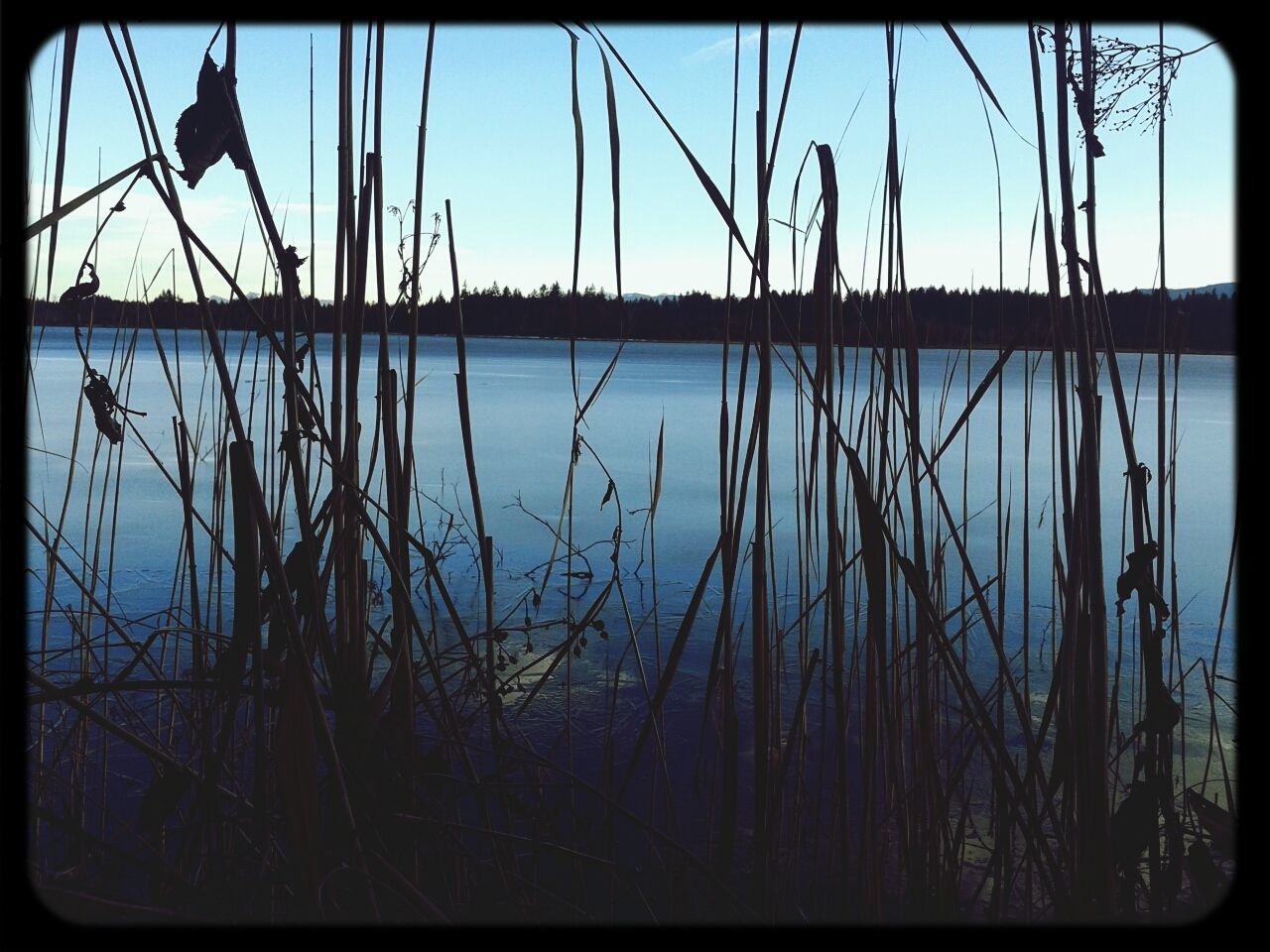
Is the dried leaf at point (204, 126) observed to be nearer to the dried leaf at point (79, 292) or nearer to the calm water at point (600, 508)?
the dried leaf at point (79, 292)

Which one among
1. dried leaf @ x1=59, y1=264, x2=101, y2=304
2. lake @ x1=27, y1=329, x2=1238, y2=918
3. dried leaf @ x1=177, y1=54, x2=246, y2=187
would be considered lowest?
lake @ x1=27, y1=329, x2=1238, y2=918

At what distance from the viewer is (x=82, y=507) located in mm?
3496

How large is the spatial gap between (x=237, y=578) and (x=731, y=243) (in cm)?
58

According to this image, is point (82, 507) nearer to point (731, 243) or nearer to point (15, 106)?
point (15, 106)

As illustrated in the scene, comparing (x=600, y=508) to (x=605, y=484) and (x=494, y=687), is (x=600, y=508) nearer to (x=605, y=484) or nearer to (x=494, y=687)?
→ (x=494, y=687)

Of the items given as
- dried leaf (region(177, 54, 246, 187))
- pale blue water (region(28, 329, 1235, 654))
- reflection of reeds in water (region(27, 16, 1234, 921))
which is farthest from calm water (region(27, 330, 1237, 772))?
dried leaf (region(177, 54, 246, 187))

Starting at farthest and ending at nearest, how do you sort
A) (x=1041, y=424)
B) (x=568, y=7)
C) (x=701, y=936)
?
(x=1041, y=424)
(x=701, y=936)
(x=568, y=7)

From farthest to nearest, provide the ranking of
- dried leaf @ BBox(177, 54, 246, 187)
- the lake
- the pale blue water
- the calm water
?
the pale blue water → the calm water → the lake → dried leaf @ BBox(177, 54, 246, 187)

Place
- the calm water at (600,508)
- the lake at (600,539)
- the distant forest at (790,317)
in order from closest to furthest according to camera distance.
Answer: the distant forest at (790,317) → the lake at (600,539) → the calm water at (600,508)

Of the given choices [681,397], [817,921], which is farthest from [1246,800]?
[681,397]

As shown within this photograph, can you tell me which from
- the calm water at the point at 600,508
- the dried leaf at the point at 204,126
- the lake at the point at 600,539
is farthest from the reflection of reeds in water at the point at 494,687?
the calm water at the point at 600,508

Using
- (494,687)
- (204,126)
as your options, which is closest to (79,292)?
(204,126)

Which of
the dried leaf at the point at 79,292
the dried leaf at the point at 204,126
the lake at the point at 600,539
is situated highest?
the dried leaf at the point at 204,126

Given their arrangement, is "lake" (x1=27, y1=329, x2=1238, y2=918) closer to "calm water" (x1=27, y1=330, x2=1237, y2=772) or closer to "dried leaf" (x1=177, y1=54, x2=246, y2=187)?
"calm water" (x1=27, y1=330, x2=1237, y2=772)
